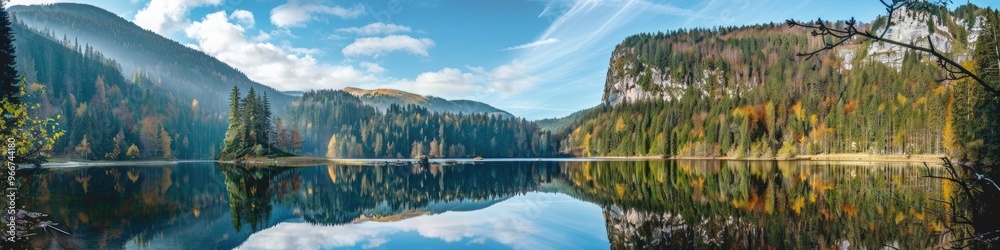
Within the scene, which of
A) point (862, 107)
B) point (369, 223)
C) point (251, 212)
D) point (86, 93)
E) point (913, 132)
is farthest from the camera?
point (86, 93)

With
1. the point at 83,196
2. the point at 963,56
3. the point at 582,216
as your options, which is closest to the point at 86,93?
the point at 83,196

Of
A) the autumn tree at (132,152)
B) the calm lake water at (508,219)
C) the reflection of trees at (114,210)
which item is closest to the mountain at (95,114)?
the autumn tree at (132,152)

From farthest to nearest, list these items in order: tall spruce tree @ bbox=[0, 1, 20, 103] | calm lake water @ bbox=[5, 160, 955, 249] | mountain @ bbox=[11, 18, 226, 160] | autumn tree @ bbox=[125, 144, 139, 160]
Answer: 1. autumn tree @ bbox=[125, 144, 139, 160]
2. mountain @ bbox=[11, 18, 226, 160]
3. tall spruce tree @ bbox=[0, 1, 20, 103]
4. calm lake water @ bbox=[5, 160, 955, 249]

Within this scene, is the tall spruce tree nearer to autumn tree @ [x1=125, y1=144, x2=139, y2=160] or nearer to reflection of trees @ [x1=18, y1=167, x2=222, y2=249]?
reflection of trees @ [x1=18, y1=167, x2=222, y2=249]

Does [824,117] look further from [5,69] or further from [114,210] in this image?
[5,69]

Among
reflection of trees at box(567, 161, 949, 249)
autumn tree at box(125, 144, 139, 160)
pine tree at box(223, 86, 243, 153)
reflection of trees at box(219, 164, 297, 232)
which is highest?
pine tree at box(223, 86, 243, 153)

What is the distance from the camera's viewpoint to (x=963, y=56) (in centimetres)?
17012

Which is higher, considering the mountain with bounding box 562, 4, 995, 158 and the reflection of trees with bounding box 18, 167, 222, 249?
the mountain with bounding box 562, 4, 995, 158

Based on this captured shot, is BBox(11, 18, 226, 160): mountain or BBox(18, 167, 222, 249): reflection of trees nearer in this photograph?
BBox(18, 167, 222, 249): reflection of trees

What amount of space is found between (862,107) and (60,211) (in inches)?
6098

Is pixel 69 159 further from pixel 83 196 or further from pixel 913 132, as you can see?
pixel 913 132

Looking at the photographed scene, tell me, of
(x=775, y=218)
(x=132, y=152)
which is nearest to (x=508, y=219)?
(x=775, y=218)

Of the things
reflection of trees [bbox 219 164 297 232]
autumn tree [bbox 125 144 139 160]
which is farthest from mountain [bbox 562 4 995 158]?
autumn tree [bbox 125 144 139 160]

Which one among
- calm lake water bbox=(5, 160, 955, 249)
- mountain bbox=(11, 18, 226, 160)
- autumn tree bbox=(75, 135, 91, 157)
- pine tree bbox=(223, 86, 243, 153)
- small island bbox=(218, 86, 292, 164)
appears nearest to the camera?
calm lake water bbox=(5, 160, 955, 249)
